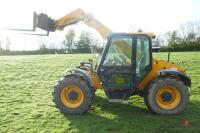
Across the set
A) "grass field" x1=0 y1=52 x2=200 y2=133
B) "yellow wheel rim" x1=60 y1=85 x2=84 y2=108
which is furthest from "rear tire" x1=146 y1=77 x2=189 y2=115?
"yellow wheel rim" x1=60 y1=85 x2=84 y2=108

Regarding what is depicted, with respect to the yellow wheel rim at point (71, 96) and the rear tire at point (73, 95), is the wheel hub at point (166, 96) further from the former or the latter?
the yellow wheel rim at point (71, 96)

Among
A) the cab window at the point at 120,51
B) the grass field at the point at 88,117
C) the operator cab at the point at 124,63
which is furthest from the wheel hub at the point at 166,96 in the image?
the cab window at the point at 120,51

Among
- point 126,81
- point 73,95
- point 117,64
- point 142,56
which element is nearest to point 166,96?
point 126,81

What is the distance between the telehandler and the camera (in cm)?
1152

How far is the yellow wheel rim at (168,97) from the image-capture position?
1155 cm

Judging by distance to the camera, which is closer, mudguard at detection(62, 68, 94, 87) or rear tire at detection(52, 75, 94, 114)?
rear tire at detection(52, 75, 94, 114)

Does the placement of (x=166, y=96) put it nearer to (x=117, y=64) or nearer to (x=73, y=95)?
(x=117, y=64)

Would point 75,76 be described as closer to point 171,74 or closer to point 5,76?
point 171,74

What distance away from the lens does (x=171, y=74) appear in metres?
11.8

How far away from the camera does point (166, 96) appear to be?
1162 centimetres

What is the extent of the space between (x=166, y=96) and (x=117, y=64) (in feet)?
5.28

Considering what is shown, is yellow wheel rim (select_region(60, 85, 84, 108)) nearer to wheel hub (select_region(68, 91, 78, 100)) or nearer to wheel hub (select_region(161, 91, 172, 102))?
wheel hub (select_region(68, 91, 78, 100))

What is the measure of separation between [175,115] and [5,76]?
11003mm

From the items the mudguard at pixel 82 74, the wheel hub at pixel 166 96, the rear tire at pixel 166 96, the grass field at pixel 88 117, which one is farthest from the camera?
the mudguard at pixel 82 74
